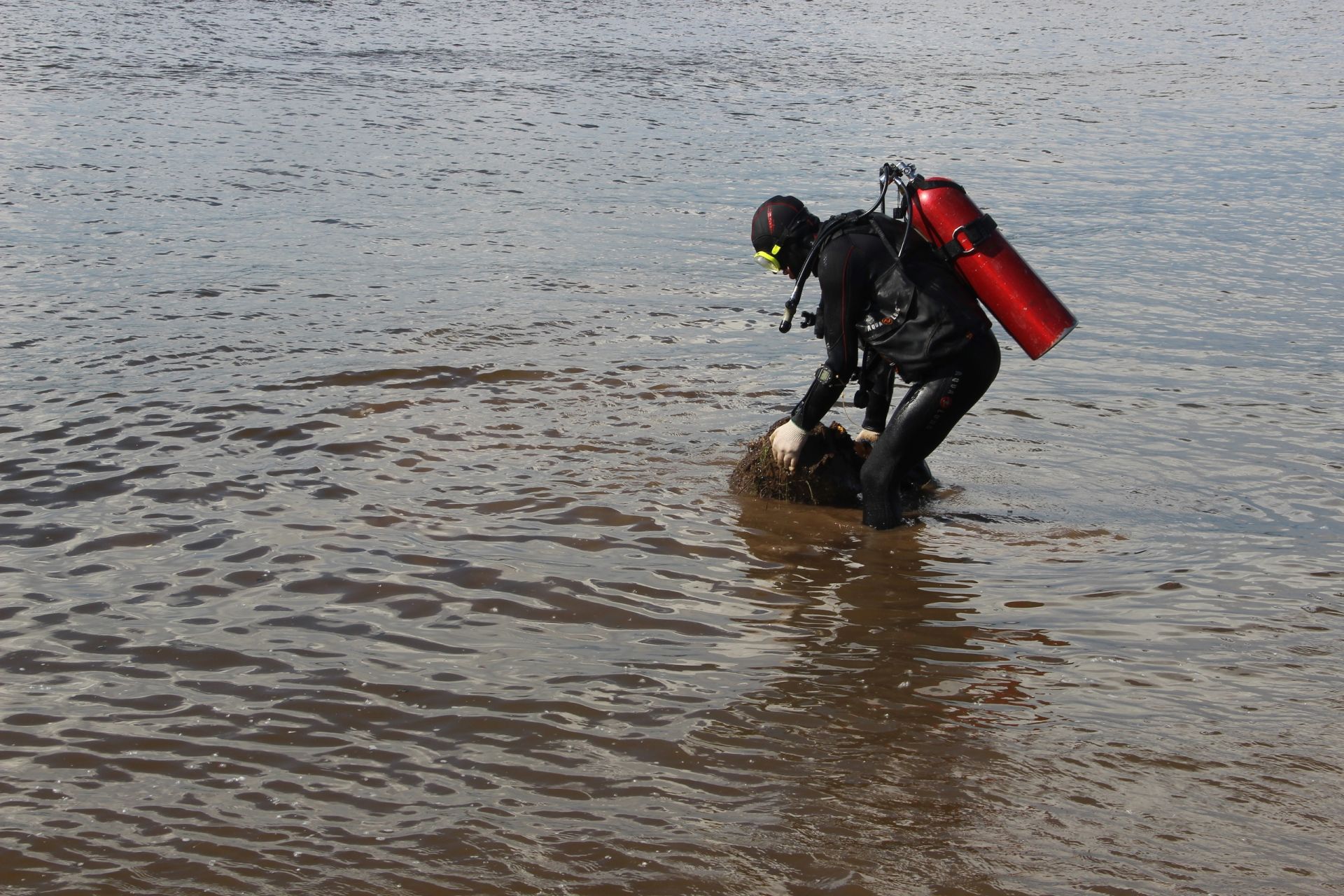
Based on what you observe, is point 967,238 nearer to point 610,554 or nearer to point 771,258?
point 771,258

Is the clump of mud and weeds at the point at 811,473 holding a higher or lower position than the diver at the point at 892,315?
lower

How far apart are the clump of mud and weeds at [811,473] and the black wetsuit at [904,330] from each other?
0.43m

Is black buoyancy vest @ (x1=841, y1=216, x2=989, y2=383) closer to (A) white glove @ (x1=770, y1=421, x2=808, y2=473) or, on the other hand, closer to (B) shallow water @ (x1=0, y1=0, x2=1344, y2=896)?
(A) white glove @ (x1=770, y1=421, x2=808, y2=473)

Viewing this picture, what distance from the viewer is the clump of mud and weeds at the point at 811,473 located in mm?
5781

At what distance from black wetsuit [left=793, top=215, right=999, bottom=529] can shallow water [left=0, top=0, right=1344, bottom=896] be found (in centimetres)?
54

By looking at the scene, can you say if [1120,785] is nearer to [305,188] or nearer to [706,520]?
[706,520]

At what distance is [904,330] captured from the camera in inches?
204

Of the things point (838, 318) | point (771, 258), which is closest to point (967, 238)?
point (838, 318)

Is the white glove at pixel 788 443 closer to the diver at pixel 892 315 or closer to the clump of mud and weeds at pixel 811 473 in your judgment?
the clump of mud and weeds at pixel 811 473

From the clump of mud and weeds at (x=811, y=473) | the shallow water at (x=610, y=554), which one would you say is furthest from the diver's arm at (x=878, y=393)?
the shallow water at (x=610, y=554)

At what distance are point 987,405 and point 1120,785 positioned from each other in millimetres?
4138

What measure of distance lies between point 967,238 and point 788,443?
1.21 metres

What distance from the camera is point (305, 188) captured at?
12.0 m

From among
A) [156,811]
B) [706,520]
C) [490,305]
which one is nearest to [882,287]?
[706,520]
